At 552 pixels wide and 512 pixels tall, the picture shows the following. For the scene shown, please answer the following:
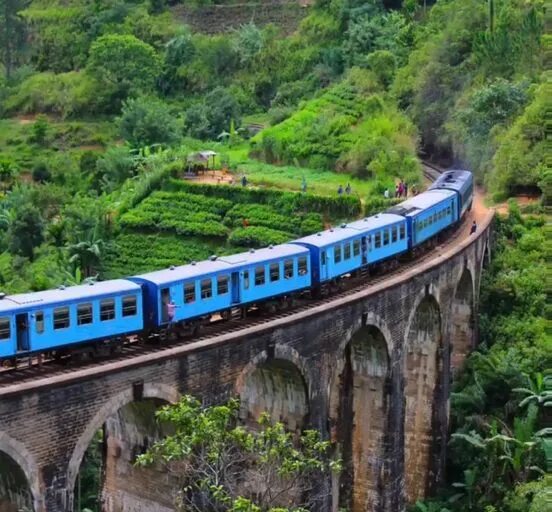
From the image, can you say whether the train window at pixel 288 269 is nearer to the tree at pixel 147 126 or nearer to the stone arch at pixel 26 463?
the stone arch at pixel 26 463

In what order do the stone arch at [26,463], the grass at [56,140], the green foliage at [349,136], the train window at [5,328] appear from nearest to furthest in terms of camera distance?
the stone arch at [26,463]
the train window at [5,328]
the green foliage at [349,136]
the grass at [56,140]

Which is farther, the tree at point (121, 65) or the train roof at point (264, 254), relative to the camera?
the tree at point (121, 65)

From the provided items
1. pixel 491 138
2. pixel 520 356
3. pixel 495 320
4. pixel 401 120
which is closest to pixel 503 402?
pixel 520 356

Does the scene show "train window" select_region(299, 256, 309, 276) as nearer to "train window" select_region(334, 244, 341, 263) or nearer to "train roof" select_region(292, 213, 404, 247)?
"train roof" select_region(292, 213, 404, 247)

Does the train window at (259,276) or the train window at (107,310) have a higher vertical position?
the train window at (107,310)

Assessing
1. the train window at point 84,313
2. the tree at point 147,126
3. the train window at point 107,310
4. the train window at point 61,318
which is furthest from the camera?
the tree at point 147,126

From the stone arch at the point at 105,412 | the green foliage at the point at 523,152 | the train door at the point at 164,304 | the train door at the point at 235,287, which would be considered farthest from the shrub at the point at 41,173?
the stone arch at the point at 105,412

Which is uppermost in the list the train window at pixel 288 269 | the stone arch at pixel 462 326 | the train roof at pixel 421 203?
the train window at pixel 288 269

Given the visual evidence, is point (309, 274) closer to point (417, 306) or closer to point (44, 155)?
point (417, 306)
